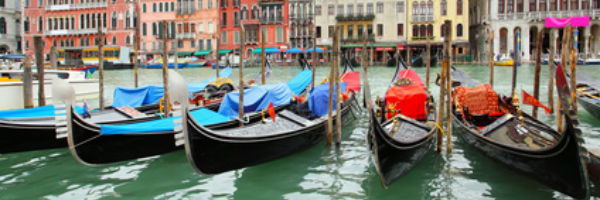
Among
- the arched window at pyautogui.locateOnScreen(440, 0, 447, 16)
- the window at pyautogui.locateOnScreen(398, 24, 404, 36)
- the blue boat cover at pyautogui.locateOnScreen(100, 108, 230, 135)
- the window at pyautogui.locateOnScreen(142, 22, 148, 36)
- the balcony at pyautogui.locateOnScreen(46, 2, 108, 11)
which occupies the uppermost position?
the balcony at pyautogui.locateOnScreen(46, 2, 108, 11)

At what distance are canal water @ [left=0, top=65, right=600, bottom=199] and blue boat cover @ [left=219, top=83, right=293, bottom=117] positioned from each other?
1.19 meters

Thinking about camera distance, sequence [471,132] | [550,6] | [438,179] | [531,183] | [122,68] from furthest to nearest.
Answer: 1. [122,68]
2. [550,6]
3. [471,132]
4. [438,179]
5. [531,183]

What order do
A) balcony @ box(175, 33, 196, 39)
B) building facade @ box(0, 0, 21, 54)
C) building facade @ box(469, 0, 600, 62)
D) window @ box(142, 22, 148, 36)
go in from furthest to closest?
building facade @ box(0, 0, 21, 54) → window @ box(142, 22, 148, 36) → balcony @ box(175, 33, 196, 39) → building facade @ box(469, 0, 600, 62)

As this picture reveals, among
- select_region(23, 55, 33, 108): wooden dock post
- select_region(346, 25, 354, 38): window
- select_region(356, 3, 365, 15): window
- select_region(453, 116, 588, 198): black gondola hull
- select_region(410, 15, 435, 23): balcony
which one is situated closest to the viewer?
select_region(453, 116, 588, 198): black gondola hull

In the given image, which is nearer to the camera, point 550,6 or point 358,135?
point 358,135

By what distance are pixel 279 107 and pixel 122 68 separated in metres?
24.7

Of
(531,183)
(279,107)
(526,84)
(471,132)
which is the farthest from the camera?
(526,84)

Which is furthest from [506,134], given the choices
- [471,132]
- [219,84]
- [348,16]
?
[348,16]

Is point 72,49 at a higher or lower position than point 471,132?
higher

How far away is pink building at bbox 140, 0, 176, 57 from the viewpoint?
34000mm

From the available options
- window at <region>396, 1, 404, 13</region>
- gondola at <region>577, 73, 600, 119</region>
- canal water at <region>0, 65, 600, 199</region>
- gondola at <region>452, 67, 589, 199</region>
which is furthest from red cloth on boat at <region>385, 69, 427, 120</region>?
window at <region>396, 1, 404, 13</region>

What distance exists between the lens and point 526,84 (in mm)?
15375

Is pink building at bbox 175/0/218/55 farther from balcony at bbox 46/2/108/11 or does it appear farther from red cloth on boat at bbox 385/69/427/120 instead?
red cloth on boat at bbox 385/69/427/120

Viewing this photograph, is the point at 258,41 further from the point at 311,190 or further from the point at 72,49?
the point at 311,190
